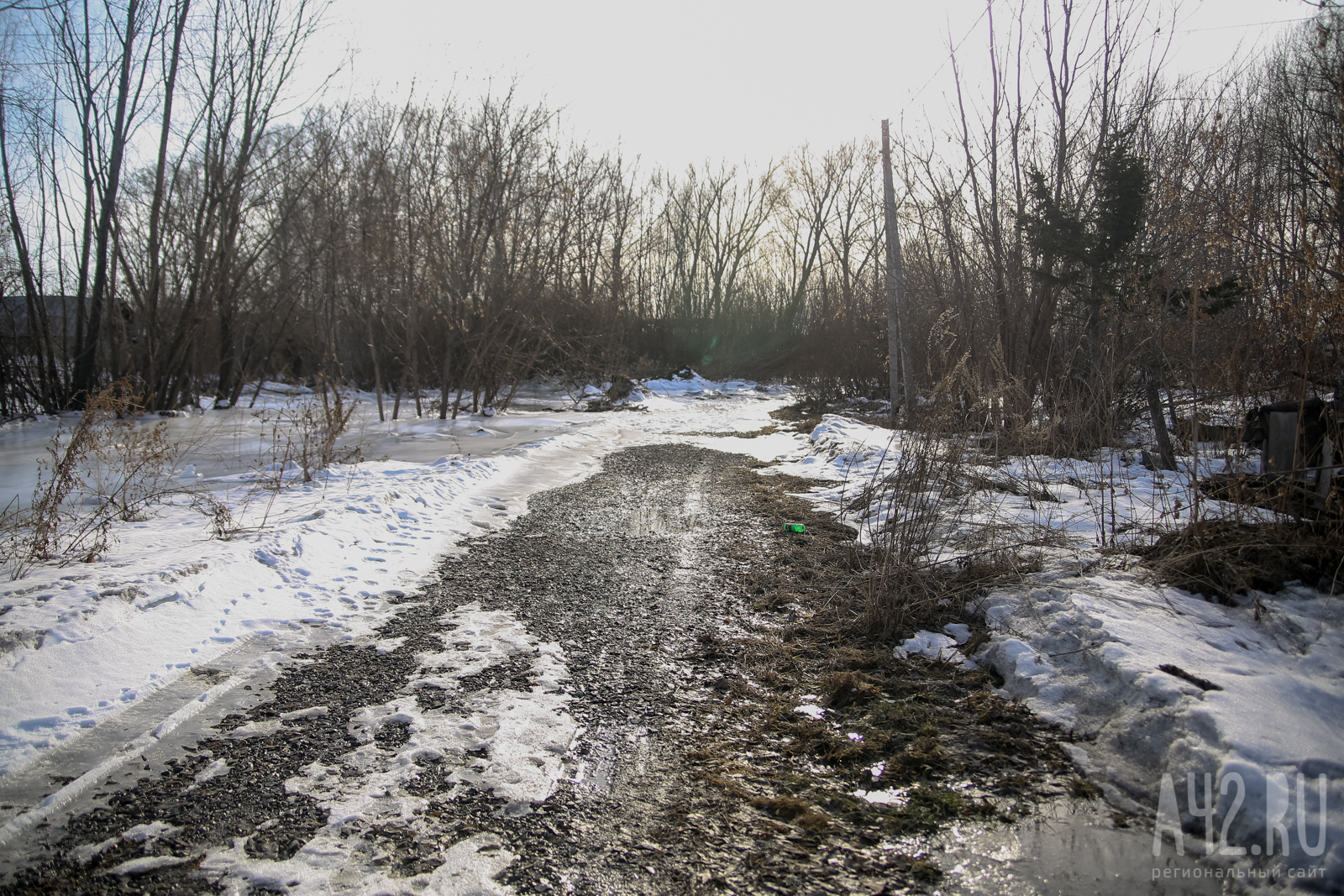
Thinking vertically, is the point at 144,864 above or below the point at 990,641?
below

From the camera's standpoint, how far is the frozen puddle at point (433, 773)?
1.83m

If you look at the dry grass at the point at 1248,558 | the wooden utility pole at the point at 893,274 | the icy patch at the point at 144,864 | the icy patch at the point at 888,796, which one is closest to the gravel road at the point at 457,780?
the icy patch at the point at 144,864

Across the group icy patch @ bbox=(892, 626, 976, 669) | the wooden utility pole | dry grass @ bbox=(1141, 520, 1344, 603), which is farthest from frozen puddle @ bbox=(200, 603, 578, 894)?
the wooden utility pole

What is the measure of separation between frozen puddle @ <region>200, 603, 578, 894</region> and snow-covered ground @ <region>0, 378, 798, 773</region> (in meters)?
0.95

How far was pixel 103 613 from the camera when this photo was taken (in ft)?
10.5

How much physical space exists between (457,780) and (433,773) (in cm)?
10

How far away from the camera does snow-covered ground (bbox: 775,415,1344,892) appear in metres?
1.95

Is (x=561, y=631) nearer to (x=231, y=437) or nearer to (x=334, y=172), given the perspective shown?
(x=231, y=437)

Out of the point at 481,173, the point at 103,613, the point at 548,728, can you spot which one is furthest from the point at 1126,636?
the point at 481,173

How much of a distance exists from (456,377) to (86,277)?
23.0 ft

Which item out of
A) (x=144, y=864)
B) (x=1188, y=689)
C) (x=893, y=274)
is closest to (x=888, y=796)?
(x=1188, y=689)

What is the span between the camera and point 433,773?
7.63ft

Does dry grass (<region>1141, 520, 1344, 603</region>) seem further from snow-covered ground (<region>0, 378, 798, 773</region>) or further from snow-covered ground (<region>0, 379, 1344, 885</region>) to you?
snow-covered ground (<region>0, 378, 798, 773</region>)

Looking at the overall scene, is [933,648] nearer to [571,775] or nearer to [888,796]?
[888,796]
